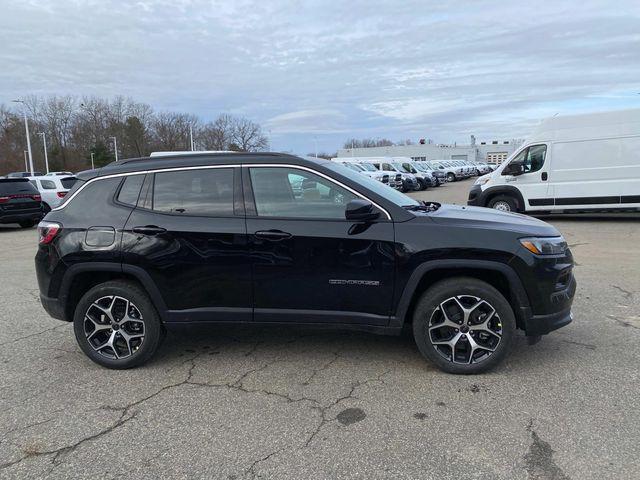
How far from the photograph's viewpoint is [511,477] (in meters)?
2.70

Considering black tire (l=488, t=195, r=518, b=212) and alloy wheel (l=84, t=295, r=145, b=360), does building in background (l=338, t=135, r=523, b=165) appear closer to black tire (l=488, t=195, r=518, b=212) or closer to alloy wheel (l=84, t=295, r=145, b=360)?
black tire (l=488, t=195, r=518, b=212)

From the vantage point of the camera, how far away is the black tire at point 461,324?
3832 mm

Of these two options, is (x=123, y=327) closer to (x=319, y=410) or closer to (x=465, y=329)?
(x=319, y=410)

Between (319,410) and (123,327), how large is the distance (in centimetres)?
188

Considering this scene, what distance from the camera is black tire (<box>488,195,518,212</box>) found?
44.5 feet

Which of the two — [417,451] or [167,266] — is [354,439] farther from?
[167,266]

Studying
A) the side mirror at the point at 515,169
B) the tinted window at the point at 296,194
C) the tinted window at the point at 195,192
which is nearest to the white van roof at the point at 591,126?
the side mirror at the point at 515,169

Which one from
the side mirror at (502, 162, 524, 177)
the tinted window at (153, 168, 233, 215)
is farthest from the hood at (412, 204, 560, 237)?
the side mirror at (502, 162, 524, 177)

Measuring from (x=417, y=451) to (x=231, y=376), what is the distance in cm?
169

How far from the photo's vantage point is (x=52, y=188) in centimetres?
1831

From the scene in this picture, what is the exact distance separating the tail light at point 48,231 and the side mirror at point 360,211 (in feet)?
8.09

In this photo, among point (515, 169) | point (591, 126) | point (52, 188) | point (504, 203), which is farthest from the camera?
point (52, 188)

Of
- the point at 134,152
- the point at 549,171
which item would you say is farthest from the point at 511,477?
the point at 134,152

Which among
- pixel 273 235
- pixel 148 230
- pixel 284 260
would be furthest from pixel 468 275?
Answer: pixel 148 230
